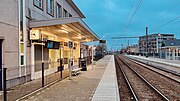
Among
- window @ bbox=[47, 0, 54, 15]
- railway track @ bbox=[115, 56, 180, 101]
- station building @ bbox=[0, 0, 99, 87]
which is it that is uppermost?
window @ bbox=[47, 0, 54, 15]

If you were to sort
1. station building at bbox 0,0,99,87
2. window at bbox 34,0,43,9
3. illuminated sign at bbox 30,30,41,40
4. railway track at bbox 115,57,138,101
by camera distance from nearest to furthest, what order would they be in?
railway track at bbox 115,57,138,101, station building at bbox 0,0,99,87, illuminated sign at bbox 30,30,41,40, window at bbox 34,0,43,9

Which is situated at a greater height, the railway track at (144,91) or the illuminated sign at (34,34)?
the illuminated sign at (34,34)

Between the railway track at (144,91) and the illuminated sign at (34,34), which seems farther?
the illuminated sign at (34,34)

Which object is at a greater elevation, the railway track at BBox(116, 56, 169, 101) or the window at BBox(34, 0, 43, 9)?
the window at BBox(34, 0, 43, 9)

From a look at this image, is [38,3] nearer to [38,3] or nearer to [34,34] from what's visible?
[38,3]

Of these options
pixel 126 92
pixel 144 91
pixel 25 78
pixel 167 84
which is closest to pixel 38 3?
pixel 25 78

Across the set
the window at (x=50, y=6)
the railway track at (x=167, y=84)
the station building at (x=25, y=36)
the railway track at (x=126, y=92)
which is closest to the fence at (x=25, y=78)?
the station building at (x=25, y=36)

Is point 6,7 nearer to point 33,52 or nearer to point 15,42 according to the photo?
point 15,42

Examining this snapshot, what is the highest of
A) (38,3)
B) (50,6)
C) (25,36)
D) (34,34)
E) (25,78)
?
(50,6)

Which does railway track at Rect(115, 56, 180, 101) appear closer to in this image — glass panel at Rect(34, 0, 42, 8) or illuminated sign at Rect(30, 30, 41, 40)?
illuminated sign at Rect(30, 30, 41, 40)

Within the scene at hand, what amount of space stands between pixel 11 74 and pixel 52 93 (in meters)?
2.61

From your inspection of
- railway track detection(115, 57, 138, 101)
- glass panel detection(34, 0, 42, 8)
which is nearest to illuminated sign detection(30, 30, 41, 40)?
glass panel detection(34, 0, 42, 8)

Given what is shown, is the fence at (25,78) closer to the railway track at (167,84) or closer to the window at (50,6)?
the window at (50,6)

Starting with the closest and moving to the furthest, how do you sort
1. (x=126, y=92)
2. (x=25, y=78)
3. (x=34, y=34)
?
(x=126, y=92), (x=25, y=78), (x=34, y=34)
